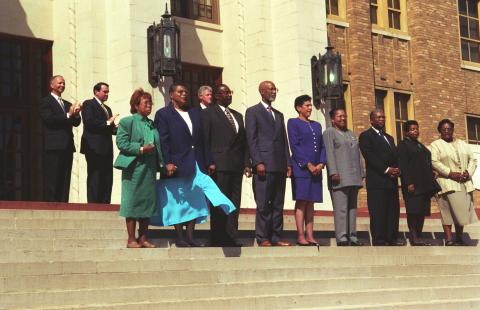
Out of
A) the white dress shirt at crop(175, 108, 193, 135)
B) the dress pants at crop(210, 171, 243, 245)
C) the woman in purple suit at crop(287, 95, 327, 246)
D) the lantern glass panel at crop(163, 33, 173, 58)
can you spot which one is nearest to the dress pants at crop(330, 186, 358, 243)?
the woman in purple suit at crop(287, 95, 327, 246)

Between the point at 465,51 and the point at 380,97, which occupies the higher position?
the point at 465,51

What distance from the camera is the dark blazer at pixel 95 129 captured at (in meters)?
12.5

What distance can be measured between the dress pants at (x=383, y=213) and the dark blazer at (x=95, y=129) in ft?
12.3

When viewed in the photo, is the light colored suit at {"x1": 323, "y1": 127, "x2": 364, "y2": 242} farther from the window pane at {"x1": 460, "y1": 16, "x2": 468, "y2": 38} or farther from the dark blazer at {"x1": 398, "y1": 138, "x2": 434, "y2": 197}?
the window pane at {"x1": 460, "y1": 16, "x2": 468, "y2": 38}

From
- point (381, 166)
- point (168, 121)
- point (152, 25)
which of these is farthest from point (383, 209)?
point (152, 25)

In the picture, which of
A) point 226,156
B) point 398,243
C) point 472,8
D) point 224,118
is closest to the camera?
point 226,156

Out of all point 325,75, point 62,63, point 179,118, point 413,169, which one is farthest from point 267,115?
point 325,75

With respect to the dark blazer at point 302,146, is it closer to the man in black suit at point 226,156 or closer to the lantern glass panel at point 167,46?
the man in black suit at point 226,156

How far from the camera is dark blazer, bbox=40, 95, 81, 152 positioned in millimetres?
12250

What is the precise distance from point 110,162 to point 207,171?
77.5 inches

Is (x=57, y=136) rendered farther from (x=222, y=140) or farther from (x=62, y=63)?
(x=62, y=63)

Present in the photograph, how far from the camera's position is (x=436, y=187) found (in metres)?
14.0

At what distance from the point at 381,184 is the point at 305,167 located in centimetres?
155

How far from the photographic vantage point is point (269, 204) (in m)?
11.8
